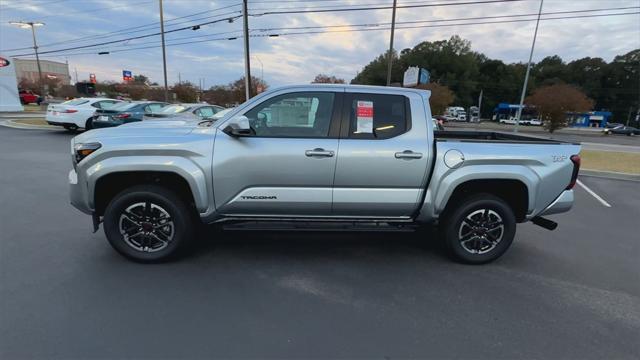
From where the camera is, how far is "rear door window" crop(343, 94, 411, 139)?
3639 mm

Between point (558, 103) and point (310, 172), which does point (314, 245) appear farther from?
point (558, 103)

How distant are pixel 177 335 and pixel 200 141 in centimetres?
175

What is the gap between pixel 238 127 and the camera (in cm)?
329

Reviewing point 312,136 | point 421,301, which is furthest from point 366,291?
point 312,136

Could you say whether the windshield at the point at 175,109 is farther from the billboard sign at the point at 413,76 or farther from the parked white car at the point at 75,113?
the billboard sign at the point at 413,76

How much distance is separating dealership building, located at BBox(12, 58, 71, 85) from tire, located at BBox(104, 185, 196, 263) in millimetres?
114165

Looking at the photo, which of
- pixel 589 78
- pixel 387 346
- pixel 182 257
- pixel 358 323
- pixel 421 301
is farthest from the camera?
pixel 589 78

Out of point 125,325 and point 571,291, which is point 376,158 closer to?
point 571,291

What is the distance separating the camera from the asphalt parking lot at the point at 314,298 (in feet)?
8.32

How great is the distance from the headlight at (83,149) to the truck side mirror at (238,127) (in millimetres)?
1243

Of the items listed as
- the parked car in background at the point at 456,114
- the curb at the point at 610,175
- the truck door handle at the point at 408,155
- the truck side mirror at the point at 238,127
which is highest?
the truck side mirror at the point at 238,127

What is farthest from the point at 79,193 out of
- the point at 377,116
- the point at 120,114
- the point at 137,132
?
the point at 120,114

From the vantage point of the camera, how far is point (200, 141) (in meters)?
3.46

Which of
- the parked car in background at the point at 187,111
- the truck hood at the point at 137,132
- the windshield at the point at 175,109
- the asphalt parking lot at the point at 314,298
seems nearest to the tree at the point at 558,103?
the parked car in background at the point at 187,111
